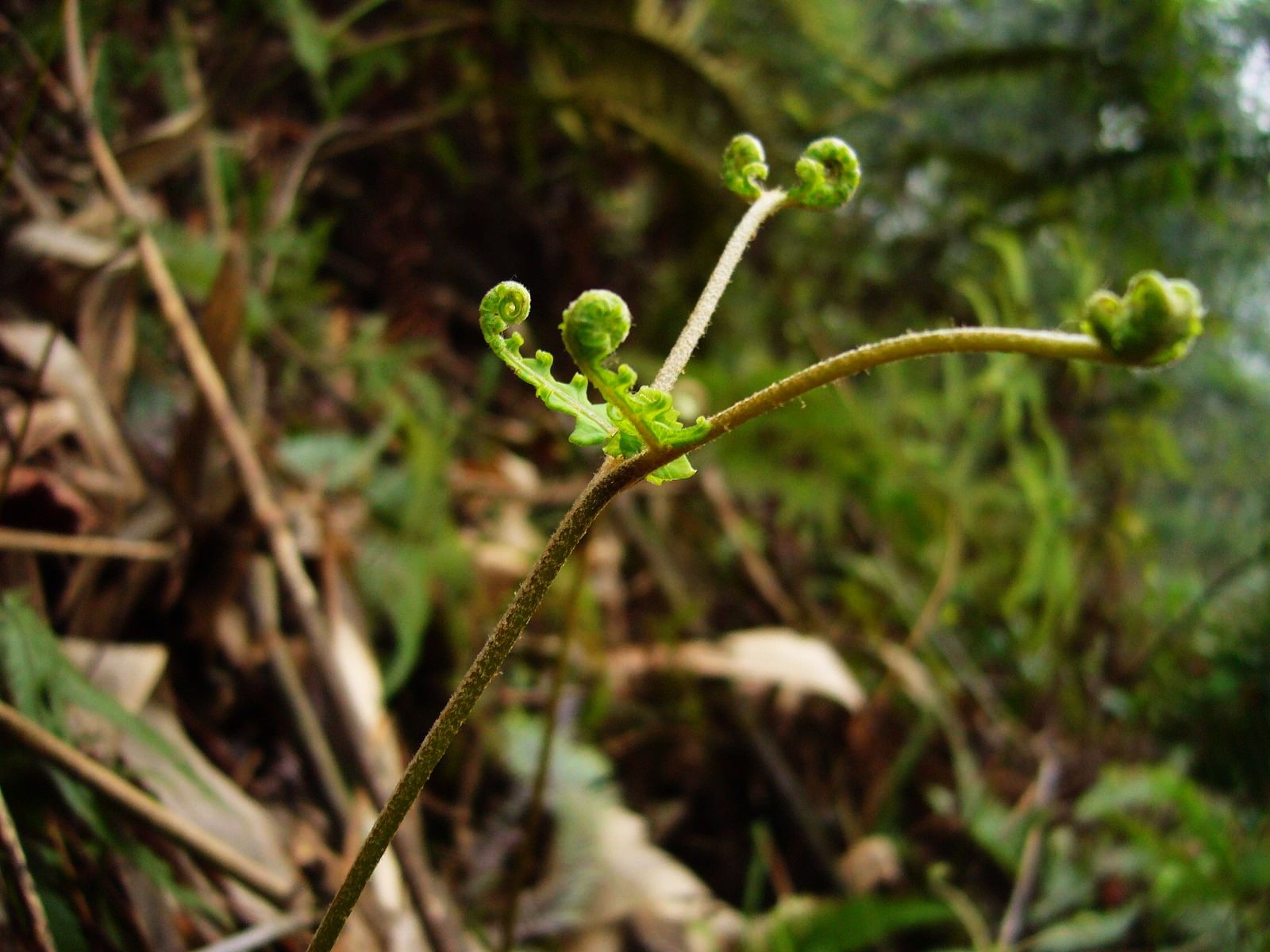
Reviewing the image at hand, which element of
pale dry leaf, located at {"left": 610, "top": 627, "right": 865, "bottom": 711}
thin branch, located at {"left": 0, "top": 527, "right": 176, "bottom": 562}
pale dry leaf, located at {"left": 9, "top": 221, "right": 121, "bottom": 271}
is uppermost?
pale dry leaf, located at {"left": 9, "top": 221, "right": 121, "bottom": 271}

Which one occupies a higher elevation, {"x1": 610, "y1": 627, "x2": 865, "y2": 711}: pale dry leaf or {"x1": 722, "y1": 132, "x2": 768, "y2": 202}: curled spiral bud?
{"x1": 722, "y1": 132, "x2": 768, "y2": 202}: curled spiral bud

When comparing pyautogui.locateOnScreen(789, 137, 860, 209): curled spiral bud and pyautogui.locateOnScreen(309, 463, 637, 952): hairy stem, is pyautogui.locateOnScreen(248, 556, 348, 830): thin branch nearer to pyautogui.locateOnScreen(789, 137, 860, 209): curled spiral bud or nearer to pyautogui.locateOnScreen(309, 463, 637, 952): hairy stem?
pyautogui.locateOnScreen(309, 463, 637, 952): hairy stem

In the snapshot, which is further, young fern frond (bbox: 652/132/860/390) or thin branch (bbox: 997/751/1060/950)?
thin branch (bbox: 997/751/1060/950)

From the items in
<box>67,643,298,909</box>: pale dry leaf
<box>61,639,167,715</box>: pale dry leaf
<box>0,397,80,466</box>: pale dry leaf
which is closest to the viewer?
<box>67,643,298,909</box>: pale dry leaf

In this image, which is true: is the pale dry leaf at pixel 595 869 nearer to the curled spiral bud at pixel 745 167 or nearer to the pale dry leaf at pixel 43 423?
the pale dry leaf at pixel 43 423

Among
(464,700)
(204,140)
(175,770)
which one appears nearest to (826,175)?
(464,700)

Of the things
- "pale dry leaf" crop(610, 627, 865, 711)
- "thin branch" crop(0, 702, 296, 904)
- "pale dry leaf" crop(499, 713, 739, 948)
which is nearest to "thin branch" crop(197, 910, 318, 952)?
"thin branch" crop(0, 702, 296, 904)

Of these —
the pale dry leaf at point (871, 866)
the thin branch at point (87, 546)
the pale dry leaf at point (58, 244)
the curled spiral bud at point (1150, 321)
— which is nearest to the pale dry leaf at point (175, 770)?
the thin branch at point (87, 546)
